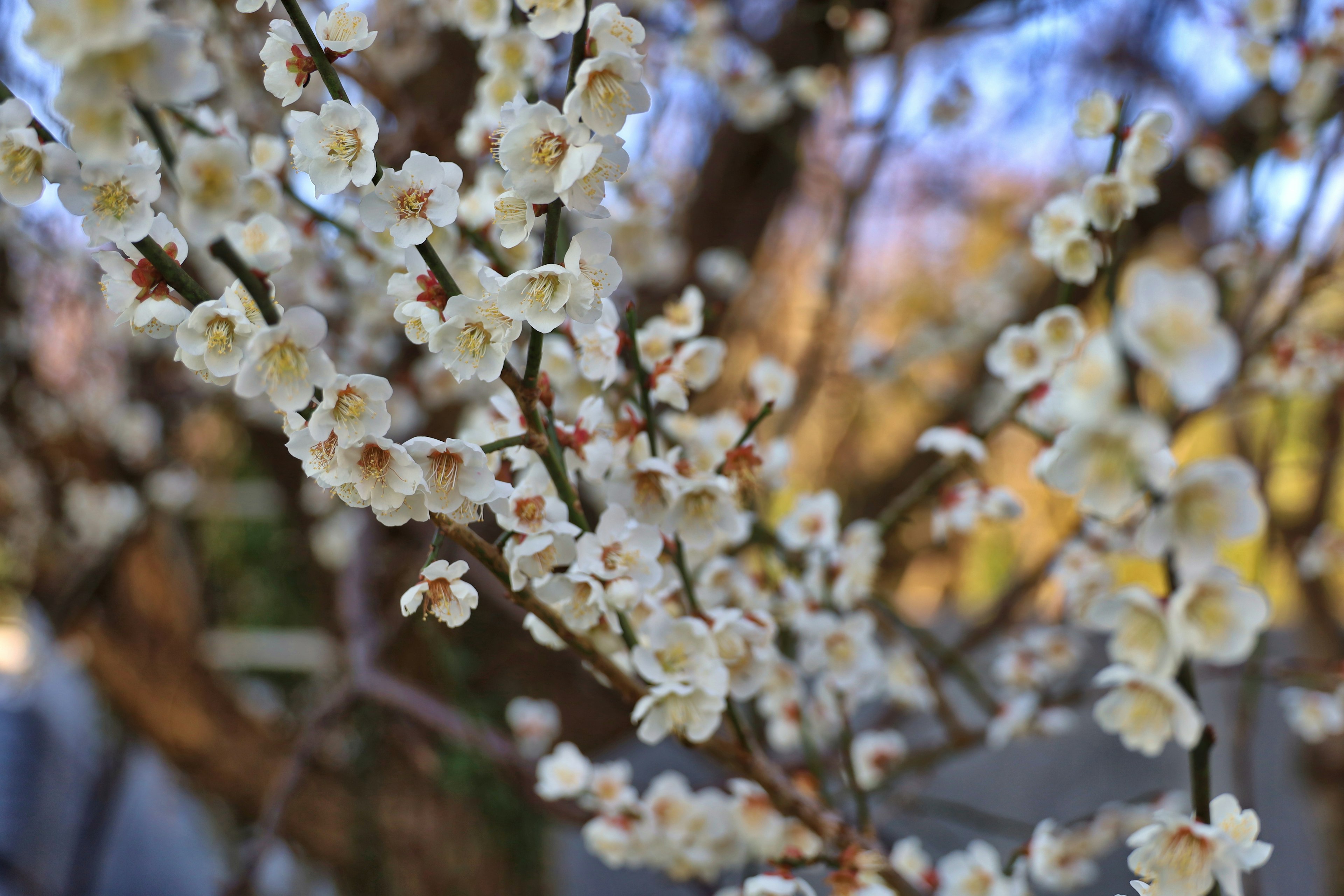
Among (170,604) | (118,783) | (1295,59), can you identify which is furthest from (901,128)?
(118,783)

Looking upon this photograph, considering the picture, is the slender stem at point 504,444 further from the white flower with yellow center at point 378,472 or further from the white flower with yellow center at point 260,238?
the white flower with yellow center at point 260,238

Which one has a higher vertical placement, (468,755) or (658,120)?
(658,120)

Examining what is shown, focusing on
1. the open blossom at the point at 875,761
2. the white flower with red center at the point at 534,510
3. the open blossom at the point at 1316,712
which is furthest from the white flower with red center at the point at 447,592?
the open blossom at the point at 1316,712

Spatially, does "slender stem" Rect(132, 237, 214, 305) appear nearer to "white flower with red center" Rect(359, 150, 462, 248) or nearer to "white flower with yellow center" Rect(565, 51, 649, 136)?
"white flower with red center" Rect(359, 150, 462, 248)

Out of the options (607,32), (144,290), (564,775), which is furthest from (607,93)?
(564,775)

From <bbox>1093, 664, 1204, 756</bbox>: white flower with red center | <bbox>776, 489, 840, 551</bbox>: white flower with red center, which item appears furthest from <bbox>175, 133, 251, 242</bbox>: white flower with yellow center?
<bbox>776, 489, 840, 551</bbox>: white flower with red center

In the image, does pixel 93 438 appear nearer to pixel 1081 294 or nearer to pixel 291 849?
pixel 291 849

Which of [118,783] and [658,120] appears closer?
[658,120]

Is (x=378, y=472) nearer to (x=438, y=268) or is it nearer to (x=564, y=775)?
(x=438, y=268)
